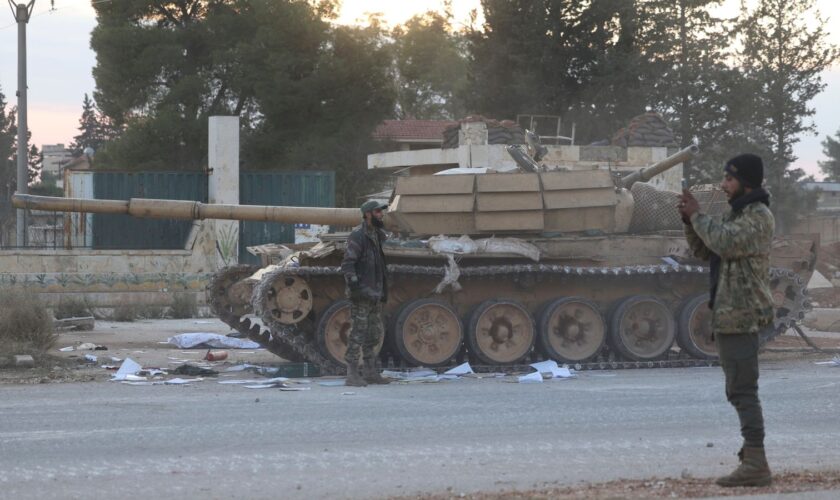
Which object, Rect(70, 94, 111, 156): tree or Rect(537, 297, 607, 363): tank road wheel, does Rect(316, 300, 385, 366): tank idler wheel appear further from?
Rect(70, 94, 111, 156): tree

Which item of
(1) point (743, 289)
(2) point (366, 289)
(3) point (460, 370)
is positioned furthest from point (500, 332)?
(1) point (743, 289)

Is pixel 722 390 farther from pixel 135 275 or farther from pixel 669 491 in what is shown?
pixel 135 275

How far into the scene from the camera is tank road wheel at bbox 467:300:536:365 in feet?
47.3

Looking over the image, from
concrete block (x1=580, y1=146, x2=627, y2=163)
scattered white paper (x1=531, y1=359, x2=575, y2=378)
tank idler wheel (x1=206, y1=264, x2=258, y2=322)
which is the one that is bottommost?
scattered white paper (x1=531, y1=359, x2=575, y2=378)

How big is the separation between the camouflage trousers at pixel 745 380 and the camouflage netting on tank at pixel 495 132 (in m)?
26.8

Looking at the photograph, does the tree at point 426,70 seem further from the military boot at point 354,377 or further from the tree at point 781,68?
the military boot at point 354,377

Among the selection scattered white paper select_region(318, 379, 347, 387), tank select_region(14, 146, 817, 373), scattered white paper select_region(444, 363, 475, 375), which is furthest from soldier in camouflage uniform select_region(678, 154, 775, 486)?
tank select_region(14, 146, 817, 373)

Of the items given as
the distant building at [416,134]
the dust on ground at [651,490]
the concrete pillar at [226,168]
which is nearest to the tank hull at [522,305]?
the dust on ground at [651,490]

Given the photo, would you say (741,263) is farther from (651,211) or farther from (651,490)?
(651,211)

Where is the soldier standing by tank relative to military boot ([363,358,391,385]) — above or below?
above

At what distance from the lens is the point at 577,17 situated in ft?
149

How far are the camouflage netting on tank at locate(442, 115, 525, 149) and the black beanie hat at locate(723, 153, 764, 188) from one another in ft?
87.2

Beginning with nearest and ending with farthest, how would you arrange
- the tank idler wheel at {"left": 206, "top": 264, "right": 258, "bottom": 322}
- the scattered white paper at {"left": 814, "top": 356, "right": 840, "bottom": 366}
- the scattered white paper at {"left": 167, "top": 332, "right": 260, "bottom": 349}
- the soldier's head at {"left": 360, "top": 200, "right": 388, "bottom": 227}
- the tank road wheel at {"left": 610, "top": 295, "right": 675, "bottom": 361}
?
the soldier's head at {"left": 360, "top": 200, "right": 388, "bottom": 227}
the scattered white paper at {"left": 814, "top": 356, "right": 840, "bottom": 366}
the tank road wheel at {"left": 610, "top": 295, "right": 675, "bottom": 361}
the tank idler wheel at {"left": 206, "top": 264, "right": 258, "bottom": 322}
the scattered white paper at {"left": 167, "top": 332, "right": 260, "bottom": 349}

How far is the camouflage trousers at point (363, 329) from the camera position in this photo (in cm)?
1234
